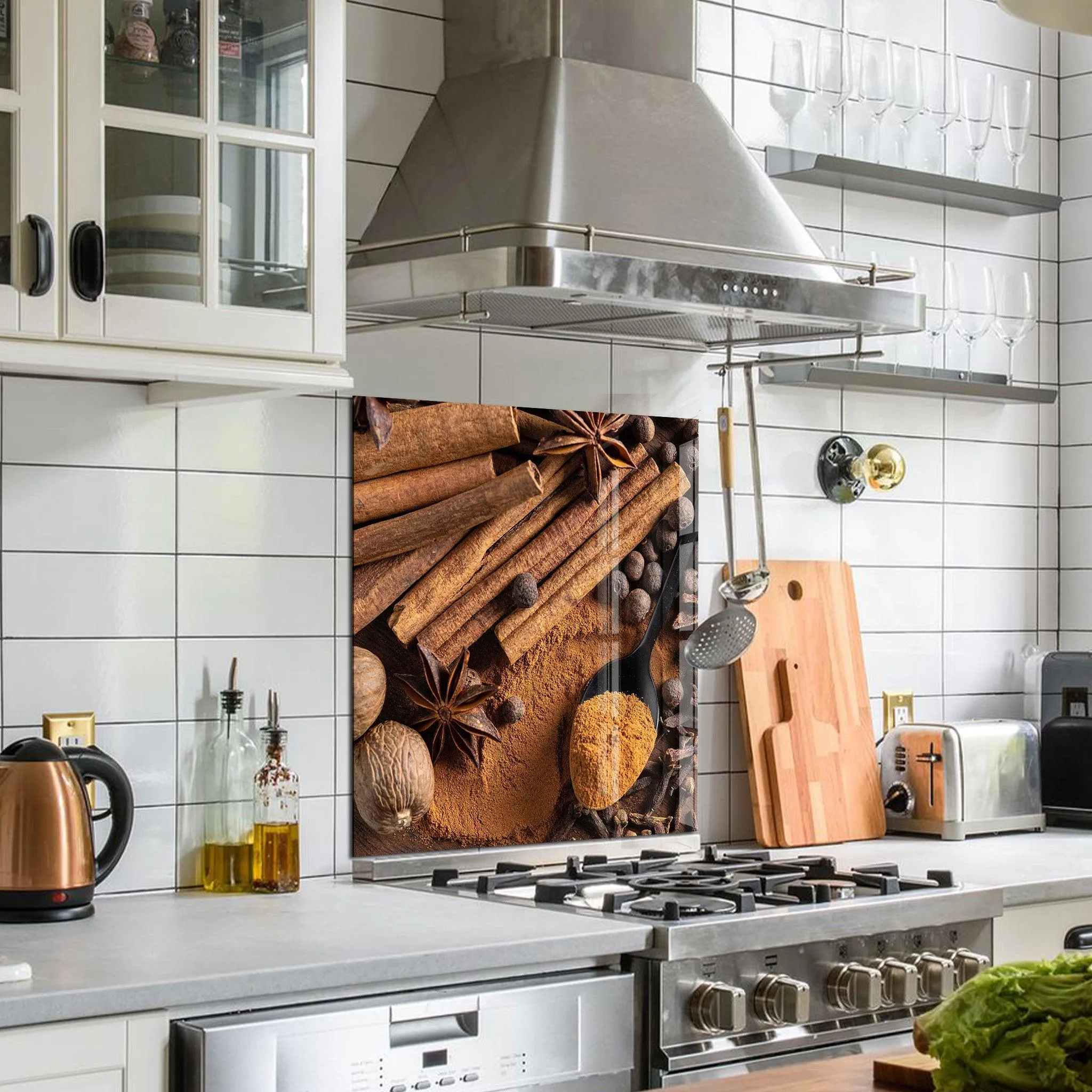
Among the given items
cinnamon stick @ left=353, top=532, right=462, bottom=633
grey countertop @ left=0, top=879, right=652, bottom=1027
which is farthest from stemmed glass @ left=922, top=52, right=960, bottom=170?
grey countertop @ left=0, top=879, right=652, bottom=1027

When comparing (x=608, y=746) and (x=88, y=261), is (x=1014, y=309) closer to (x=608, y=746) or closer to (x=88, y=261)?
(x=608, y=746)

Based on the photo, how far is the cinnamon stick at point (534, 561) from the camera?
297cm

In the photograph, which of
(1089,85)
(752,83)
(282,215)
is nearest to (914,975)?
(282,215)

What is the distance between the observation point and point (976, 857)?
318 cm

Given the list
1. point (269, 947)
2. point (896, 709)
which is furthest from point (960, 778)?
point (269, 947)

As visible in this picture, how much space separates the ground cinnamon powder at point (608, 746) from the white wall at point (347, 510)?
15 cm

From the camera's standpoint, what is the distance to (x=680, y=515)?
10.7ft

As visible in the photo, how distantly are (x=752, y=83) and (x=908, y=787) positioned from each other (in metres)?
1.35

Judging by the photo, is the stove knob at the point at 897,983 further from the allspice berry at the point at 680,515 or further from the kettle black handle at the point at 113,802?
the kettle black handle at the point at 113,802

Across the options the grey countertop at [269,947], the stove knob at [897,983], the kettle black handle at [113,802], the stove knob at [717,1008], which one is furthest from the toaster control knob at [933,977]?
the kettle black handle at [113,802]

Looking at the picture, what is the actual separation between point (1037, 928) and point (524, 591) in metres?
0.99

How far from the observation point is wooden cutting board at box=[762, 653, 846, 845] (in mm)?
3287

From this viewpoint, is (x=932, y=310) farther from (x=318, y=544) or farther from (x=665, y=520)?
(x=318, y=544)

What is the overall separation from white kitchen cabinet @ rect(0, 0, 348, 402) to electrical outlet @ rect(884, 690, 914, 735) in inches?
60.6
